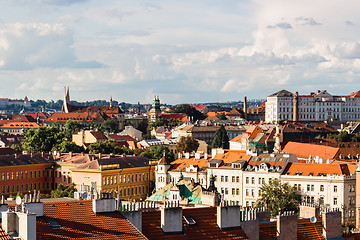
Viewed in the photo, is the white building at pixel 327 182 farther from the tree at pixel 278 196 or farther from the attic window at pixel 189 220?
the attic window at pixel 189 220

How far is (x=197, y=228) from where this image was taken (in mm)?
30344

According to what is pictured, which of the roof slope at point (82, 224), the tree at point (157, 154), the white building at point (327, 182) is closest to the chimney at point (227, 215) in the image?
the roof slope at point (82, 224)

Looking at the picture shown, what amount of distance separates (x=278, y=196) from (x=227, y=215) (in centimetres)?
4983

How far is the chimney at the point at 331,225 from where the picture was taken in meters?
34.5

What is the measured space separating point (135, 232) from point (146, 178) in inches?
3081

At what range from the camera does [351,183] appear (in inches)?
3270

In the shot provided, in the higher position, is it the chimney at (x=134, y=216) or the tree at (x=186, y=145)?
the chimney at (x=134, y=216)

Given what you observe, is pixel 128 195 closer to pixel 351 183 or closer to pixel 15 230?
pixel 351 183

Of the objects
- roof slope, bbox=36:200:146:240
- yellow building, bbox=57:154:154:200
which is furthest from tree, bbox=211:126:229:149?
roof slope, bbox=36:200:146:240

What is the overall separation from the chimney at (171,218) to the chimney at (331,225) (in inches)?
307

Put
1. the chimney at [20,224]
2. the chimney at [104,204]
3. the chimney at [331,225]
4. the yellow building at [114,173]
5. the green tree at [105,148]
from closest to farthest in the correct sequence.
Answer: the chimney at [20,224] → the chimney at [104,204] → the chimney at [331,225] → the yellow building at [114,173] → the green tree at [105,148]

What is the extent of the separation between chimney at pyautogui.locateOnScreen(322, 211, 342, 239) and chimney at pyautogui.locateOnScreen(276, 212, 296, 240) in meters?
1.81

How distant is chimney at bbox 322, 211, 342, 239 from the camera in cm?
3450

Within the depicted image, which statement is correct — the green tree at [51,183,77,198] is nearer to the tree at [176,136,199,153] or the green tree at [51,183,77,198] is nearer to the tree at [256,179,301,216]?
the tree at [256,179,301,216]
